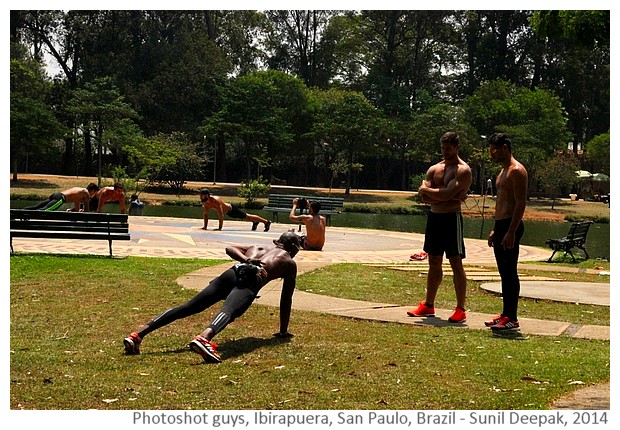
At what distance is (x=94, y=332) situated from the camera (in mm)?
8164

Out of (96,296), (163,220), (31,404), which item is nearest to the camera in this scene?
(31,404)

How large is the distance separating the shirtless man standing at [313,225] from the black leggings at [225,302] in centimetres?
886

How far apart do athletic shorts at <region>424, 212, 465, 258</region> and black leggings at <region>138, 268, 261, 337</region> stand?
2003 millimetres

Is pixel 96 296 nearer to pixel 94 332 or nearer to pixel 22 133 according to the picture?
pixel 94 332

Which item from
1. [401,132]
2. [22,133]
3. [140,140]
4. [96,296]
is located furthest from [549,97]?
[96,296]

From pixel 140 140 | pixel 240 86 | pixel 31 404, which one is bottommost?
pixel 31 404

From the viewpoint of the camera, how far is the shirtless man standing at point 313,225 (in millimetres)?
16719

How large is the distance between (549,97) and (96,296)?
54.6m

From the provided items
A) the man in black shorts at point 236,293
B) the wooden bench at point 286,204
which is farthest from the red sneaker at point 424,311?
the wooden bench at point 286,204

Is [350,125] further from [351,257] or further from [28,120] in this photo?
[351,257]

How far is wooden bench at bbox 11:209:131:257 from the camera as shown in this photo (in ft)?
46.8

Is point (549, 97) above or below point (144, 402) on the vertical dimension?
above

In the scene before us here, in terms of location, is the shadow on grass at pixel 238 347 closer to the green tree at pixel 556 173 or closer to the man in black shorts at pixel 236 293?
the man in black shorts at pixel 236 293

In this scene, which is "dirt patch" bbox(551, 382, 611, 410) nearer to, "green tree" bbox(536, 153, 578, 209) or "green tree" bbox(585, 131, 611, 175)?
"green tree" bbox(536, 153, 578, 209)
